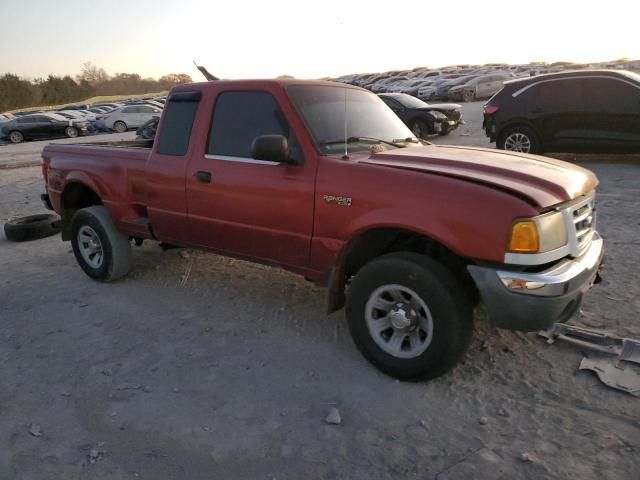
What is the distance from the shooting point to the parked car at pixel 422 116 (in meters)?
15.2

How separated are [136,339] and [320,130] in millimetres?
2144

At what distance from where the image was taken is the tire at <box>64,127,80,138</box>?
994 inches

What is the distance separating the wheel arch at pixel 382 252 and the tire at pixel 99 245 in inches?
102

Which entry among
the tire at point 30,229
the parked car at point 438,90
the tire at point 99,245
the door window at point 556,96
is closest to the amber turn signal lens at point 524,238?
the tire at point 99,245

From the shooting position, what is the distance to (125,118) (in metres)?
26.5

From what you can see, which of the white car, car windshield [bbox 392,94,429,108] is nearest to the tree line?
the white car

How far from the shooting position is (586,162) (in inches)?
409

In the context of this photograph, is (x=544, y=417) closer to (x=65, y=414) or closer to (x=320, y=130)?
(x=320, y=130)

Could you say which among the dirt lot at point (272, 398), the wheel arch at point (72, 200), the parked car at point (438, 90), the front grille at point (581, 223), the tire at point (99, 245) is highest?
the parked car at point (438, 90)

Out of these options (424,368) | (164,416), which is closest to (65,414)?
(164,416)

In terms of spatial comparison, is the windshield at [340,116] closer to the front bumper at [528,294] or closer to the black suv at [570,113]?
the front bumper at [528,294]

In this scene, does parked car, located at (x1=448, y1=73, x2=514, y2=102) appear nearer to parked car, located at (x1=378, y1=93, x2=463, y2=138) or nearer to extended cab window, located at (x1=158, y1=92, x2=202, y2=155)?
parked car, located at (x1=378, y1=93, x2=463, y2=138)

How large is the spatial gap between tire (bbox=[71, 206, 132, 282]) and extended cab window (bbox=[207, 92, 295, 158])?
1644 millimetres

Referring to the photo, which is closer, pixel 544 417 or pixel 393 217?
pixel 544 417
